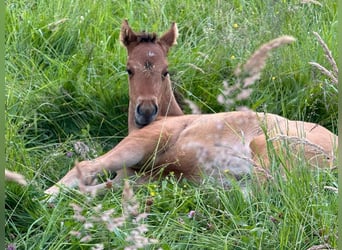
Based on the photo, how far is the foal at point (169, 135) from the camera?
5.31m

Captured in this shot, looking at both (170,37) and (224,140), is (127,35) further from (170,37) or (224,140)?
(224,140)

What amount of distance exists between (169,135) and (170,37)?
1.03m

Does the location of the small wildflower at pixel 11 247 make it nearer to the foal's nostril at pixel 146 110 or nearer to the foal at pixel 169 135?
the foal at pixel 169 135

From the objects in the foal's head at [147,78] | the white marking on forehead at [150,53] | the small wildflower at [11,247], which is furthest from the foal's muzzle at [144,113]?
the small wildflower at [11,247]

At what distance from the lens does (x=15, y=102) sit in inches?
247

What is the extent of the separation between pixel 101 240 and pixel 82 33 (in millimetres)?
3532

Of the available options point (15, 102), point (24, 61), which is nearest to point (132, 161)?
point (15, 102)

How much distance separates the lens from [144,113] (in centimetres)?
618

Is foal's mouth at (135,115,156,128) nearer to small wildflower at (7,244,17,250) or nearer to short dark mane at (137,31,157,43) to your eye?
short dark mane at (137,31,157,43)

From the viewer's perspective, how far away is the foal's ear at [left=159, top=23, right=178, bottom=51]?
6.73 metres

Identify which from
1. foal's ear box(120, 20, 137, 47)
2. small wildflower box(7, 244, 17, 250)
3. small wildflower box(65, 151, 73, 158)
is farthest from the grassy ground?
foal's ear box(120, 20, 137, 47)

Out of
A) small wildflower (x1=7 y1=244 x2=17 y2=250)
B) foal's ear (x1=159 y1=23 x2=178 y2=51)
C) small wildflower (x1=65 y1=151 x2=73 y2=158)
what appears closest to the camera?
small wildflower (x1=7 y1=244 x2=17 y2=250)

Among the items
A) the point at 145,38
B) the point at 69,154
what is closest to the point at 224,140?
the point at 69,154

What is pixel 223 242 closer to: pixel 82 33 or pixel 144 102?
pixel 144 102
